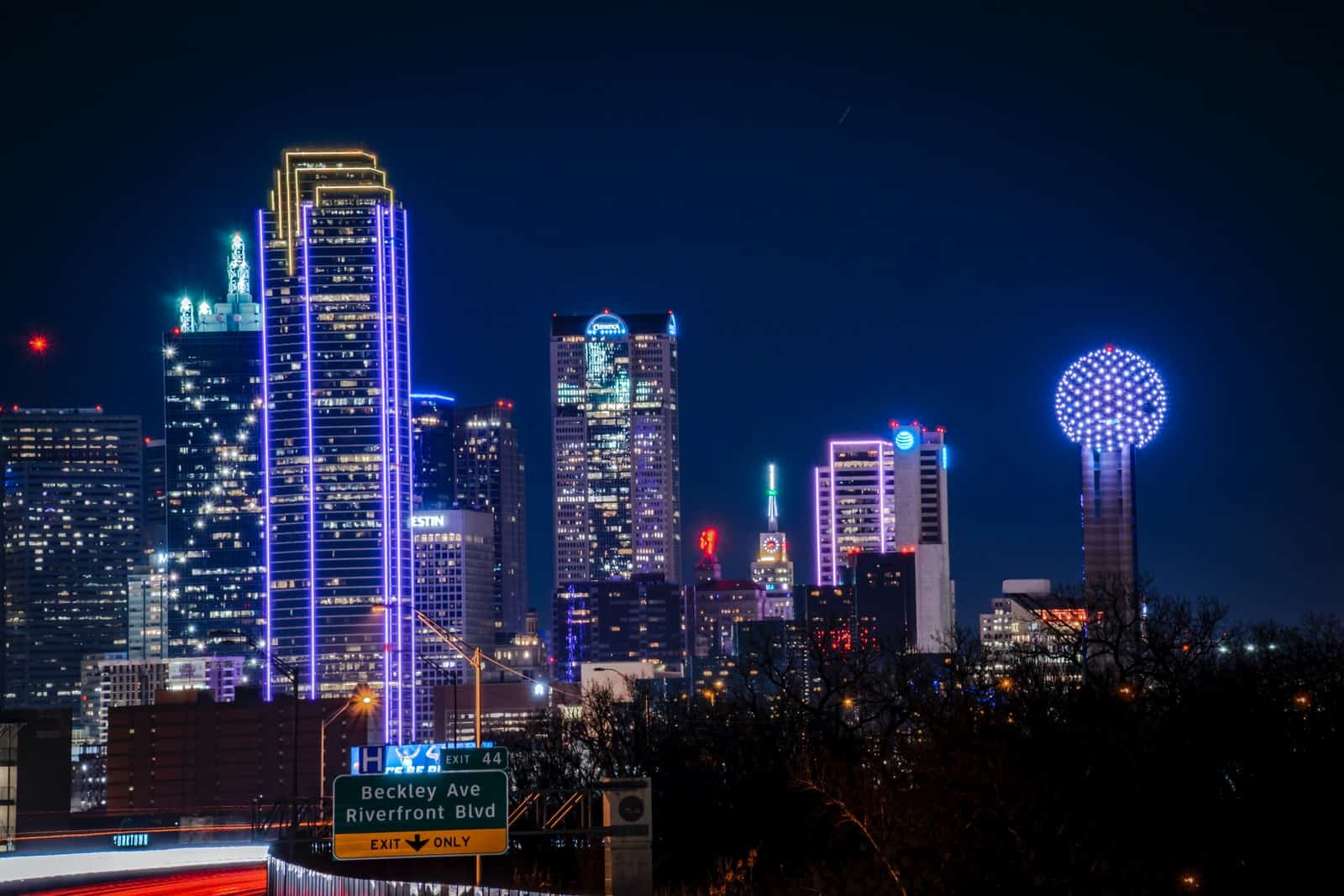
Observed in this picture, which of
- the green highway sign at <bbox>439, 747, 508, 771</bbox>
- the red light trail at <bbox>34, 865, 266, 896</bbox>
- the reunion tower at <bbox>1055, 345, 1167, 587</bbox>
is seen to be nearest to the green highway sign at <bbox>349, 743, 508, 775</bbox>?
the green highway sign at <bbox>439, 747, 508, 771</bbox>

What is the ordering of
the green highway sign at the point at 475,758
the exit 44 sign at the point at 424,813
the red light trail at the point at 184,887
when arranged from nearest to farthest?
1. the exit 44 sign at the point at 424,813
2. the green highway sign at the point at 475,758
3. the red light trail at the point at 184,887

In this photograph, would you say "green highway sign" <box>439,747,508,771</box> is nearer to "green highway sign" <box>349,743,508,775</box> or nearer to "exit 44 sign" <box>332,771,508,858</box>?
"green highway sign" <box>349,743,508,775</box>

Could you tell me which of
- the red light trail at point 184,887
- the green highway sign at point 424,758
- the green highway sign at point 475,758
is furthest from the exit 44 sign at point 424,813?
the red light trail at point 184,887

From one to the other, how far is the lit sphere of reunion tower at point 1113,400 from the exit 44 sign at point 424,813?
11003cm

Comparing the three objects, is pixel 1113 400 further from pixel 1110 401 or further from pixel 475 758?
pixel 475 758

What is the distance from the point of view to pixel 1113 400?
146750 mm

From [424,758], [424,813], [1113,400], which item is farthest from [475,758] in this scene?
[1113,400]

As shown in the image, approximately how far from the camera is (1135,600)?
92.4 metres

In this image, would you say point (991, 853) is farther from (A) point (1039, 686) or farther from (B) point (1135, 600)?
(B) point (1135, 600)

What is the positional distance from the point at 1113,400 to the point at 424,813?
113308mm

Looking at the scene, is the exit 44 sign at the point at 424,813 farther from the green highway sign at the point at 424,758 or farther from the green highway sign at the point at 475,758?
the green highway sign at the point at 475,758

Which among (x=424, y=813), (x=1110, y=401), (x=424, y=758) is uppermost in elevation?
(x=1110, y=401)

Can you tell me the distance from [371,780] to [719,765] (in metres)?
39.9

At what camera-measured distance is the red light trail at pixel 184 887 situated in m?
68.4
